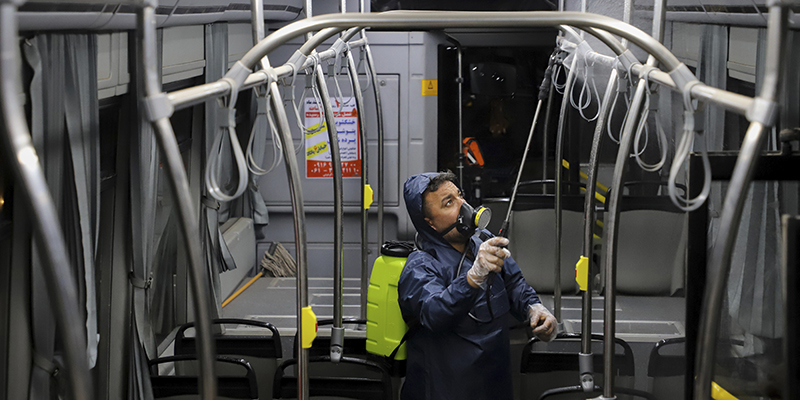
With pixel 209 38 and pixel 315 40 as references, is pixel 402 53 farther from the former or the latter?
pixel 315 40

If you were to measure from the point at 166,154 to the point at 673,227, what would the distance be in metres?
4.79

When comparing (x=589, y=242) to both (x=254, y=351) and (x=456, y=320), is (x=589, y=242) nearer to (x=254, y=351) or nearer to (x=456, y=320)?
(x=456, y=320)

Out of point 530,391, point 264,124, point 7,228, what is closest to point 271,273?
point 264,124

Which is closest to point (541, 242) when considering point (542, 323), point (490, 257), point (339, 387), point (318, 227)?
point (318, 227)

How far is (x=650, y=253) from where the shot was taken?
216 inches

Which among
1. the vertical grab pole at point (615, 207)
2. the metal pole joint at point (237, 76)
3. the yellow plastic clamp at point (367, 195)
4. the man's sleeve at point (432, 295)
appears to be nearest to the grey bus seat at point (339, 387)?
the man's sleeve at point (432, 295)

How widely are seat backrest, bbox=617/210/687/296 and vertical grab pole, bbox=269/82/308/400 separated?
3.58 metres

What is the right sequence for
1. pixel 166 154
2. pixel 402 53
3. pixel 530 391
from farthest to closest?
pixel 402 53 → pixel 530 391 → pixel 166 154

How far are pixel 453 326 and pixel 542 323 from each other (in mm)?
363

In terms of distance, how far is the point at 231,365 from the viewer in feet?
12.3

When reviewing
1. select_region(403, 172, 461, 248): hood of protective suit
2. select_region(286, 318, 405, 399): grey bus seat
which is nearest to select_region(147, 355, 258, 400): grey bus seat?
select_region(286, 318, 405, 399): grey bus seat

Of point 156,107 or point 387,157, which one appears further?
point 387,157

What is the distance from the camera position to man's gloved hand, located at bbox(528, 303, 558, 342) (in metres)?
2.83

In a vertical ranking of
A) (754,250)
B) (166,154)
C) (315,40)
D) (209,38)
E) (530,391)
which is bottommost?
(530,391)
